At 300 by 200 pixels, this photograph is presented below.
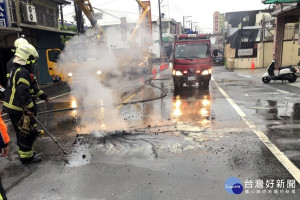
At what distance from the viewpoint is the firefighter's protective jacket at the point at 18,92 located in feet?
→ 13.5

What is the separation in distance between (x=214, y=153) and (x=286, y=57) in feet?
79.7

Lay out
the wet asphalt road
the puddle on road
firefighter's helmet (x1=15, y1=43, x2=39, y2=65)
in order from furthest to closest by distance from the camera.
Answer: the puddle on road
firefighter's helmet (x1=15, y1=43, x2=39, y2=65)
the wet asphalt road

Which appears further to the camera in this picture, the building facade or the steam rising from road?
the building facade

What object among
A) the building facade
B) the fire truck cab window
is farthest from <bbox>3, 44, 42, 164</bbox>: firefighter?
the building facade

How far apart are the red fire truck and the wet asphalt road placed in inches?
196

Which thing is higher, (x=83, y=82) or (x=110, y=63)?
(x=110, y=63)

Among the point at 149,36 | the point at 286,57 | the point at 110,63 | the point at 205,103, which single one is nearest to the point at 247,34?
the point at 286,57

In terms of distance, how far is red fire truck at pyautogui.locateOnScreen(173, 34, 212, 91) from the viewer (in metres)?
12.2

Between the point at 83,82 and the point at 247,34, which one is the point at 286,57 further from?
the point at 83,82

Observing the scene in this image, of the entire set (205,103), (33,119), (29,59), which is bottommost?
(205,103)

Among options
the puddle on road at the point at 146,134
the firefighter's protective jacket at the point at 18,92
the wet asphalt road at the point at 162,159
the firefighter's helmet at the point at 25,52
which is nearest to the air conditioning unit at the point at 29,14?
the puddle on road at the point at 146,134

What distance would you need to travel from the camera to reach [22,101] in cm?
413

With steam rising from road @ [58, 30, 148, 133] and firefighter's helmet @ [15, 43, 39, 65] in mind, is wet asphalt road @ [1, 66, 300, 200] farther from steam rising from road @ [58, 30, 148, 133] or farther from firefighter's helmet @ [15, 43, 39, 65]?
firefighter's helmet @ [15, 43, 39, 65]

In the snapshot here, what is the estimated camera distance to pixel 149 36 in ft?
88.0
